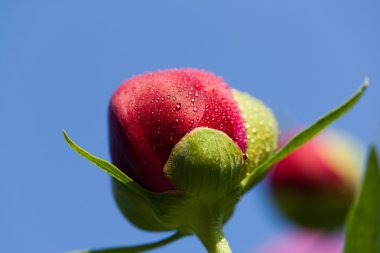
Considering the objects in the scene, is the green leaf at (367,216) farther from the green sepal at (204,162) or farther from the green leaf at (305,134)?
the green sepal at (204,162)

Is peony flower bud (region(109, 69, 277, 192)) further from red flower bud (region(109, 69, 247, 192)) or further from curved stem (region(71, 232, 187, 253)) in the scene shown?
curved stem (region(71, 232, 187, 253))

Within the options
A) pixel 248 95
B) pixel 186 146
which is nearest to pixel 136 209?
pixel 186 146

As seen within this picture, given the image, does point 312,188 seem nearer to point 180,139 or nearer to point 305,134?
point 305,134

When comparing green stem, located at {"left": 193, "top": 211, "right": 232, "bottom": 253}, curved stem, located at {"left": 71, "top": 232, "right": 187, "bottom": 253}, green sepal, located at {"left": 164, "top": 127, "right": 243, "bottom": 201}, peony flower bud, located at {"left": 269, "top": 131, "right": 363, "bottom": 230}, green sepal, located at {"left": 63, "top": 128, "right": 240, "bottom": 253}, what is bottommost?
peony flower bud, located at {"left": 269, "top": 131, "right": 363, "bottom": 230}

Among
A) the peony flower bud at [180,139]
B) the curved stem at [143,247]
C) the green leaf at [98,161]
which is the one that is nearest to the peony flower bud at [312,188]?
the curved stem at [143,247]

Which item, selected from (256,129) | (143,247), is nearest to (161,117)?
(256,129)

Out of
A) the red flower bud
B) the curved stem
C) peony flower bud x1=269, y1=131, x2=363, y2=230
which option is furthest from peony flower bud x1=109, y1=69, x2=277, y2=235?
peony flower bud x1=269, y1=131, x2=363, y2=230
